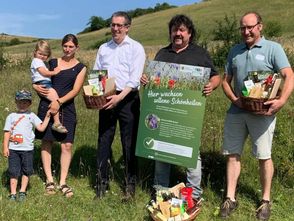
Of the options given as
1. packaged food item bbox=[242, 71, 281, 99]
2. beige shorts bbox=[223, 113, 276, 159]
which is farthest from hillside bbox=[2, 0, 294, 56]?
packaged food item bbox=[242, 71, 281, 99]

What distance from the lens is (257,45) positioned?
528cm

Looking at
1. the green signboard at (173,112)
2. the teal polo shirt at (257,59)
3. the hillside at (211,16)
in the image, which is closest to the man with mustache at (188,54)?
the green signboard at (173,112)

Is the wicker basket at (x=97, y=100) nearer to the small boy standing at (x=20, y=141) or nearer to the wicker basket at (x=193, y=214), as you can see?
the small boy standing at (x=20, y=141)

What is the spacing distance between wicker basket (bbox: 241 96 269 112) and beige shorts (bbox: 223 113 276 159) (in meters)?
0.25

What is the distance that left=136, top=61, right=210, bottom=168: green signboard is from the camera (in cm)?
539

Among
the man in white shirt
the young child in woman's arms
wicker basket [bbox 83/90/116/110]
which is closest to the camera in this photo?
wicker basket [bbox 83/90/116/110]

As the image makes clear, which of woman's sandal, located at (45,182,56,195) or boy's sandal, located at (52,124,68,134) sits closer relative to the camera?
boy's sandal, located at (52,124,68,134)

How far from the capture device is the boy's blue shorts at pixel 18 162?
600 cm

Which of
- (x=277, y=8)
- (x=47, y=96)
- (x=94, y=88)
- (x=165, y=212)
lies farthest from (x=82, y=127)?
(x=277, y=8)

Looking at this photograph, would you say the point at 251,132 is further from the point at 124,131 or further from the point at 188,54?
the point at 124,131

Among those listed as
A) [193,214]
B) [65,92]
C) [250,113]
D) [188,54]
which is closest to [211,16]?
[65,92]

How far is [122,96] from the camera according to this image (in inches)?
225

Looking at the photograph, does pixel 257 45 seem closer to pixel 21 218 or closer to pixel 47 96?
pixel 47 96

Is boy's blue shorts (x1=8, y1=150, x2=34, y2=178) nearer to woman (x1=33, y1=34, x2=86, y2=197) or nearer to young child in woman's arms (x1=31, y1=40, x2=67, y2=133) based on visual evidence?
woman (x1=33, y1=34, x2=86, y2=197)
